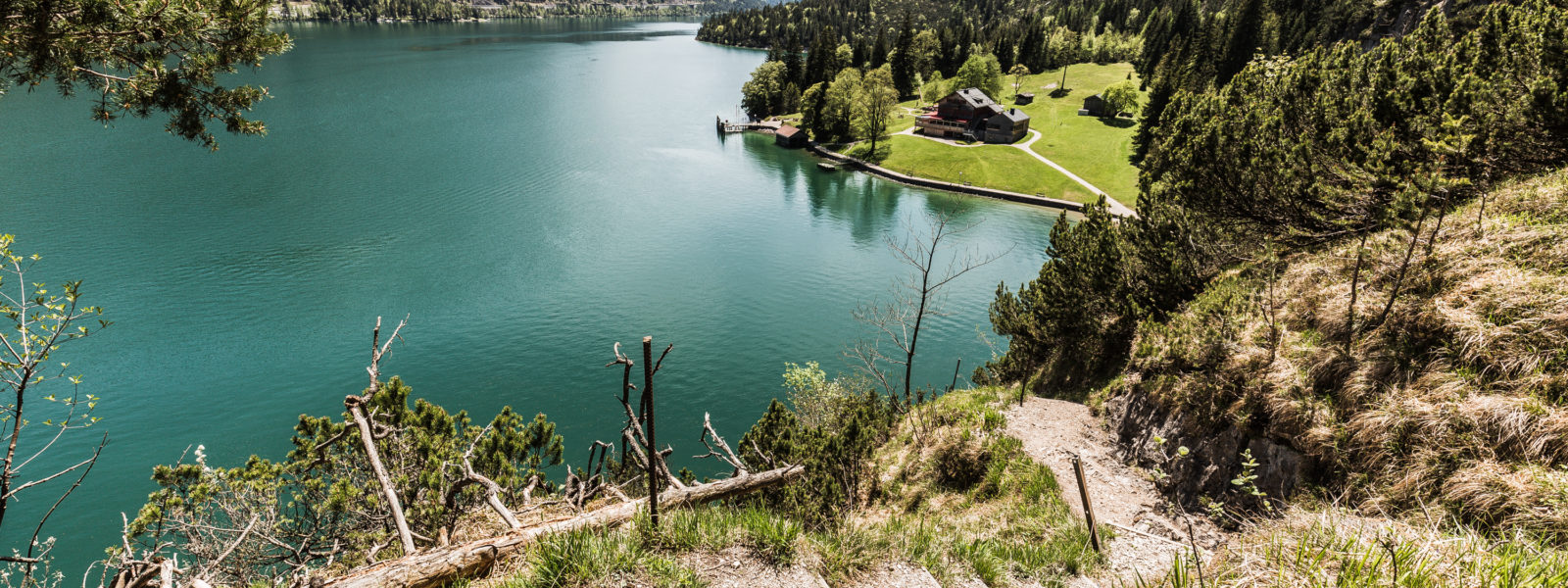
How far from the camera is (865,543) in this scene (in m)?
8.31

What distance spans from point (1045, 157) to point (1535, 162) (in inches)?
2580

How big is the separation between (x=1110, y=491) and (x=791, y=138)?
7989 centimetres

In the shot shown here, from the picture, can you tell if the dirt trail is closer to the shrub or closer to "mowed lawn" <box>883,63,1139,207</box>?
the shrub

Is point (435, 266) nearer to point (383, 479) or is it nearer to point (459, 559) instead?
point (383, 479)

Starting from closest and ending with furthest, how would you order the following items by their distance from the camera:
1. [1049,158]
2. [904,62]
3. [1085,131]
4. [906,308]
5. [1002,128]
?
[906,308] → [1049,158] → [1002,128] → [1085,131] → [904,62]

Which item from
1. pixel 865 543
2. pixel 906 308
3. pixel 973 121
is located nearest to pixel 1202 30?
pixel 973 121

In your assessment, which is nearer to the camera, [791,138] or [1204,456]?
[1204,456]

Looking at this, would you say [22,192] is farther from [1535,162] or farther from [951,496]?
[1535,162]

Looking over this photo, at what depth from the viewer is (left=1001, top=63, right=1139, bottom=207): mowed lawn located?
69188 mm

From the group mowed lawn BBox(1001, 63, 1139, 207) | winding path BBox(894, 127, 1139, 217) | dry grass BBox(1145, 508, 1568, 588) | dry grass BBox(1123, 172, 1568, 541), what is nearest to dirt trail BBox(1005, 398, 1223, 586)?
dry grass BBox(1145, 508, 1568, 588)

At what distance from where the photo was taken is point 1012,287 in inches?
1766

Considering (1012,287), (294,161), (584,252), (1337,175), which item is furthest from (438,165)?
(1337,175)

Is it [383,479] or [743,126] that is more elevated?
[743,126]

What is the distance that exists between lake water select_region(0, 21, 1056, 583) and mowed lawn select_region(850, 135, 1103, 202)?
5165 mm
